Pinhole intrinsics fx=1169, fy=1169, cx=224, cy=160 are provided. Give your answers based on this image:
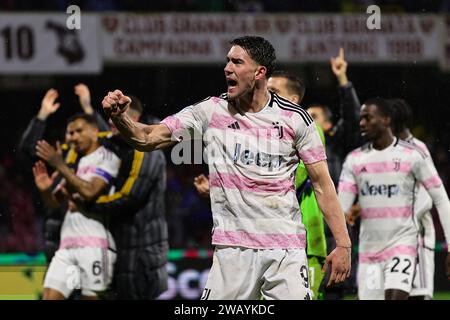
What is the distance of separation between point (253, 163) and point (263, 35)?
967 centimetres

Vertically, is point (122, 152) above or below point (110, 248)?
above

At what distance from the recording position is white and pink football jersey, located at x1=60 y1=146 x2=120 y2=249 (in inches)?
394

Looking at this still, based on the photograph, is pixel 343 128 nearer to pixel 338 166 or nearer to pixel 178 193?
pixel 338 166

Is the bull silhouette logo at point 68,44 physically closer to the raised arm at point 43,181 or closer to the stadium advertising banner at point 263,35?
the stadium advertising banner at point 263,35

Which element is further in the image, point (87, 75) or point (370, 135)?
point (87, 75)

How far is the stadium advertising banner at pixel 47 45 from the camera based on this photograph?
16.1 metres

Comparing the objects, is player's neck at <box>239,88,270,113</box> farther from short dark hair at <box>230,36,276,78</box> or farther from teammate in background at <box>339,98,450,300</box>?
teammate in background at <box>339,98,450,300</box>

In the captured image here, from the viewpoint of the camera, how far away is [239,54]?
22.1 ft

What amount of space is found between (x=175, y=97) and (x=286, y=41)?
180 centimetres

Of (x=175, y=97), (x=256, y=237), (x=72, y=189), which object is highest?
(x=175, y=97)


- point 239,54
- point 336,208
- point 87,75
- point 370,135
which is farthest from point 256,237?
point 87,75

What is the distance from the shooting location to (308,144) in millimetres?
6762

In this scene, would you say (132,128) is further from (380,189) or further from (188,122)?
(380,189)

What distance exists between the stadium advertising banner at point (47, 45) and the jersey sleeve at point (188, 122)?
949 centimetres
